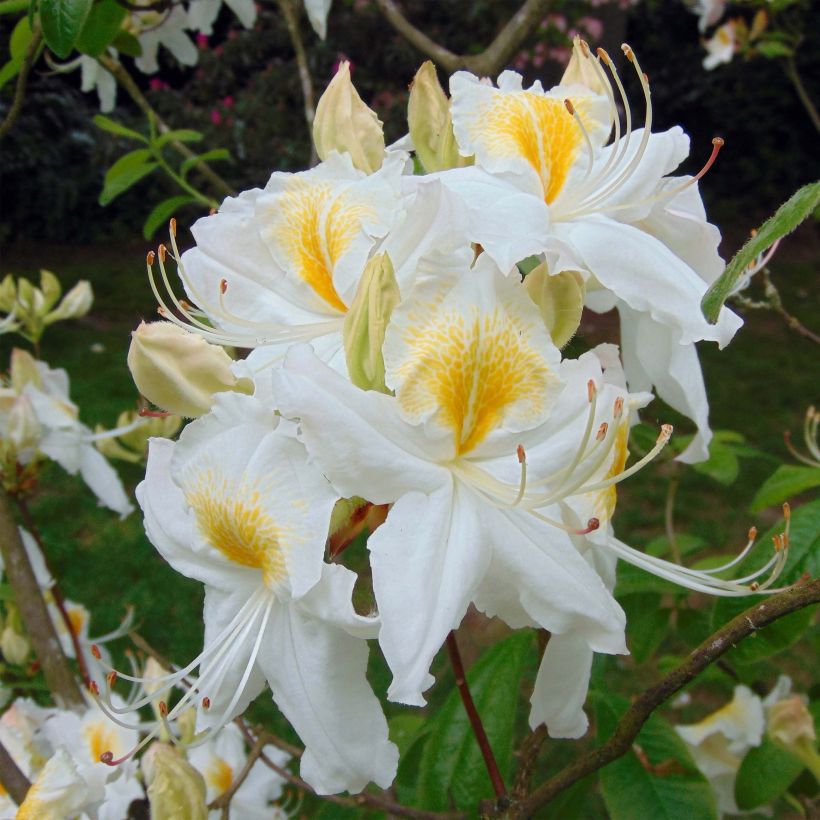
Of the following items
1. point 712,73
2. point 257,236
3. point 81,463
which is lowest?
point 712,73

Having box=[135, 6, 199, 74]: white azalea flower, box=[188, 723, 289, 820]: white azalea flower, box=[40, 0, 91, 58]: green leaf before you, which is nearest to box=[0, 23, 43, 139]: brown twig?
box=[40, 0, 91, 58]: green leaf

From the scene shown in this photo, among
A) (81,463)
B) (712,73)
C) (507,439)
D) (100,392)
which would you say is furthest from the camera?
(712,73)

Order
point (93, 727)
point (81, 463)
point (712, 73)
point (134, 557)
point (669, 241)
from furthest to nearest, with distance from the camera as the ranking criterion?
point (712, 73) → point (134, 557) → point (81, 463) → point (93, 727) → point (669, 241)

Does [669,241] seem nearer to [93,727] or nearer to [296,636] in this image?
[296,636]

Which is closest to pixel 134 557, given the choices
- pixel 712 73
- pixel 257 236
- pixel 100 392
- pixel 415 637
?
pixel 100 392

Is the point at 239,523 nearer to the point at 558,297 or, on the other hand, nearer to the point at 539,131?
the point at 558,297

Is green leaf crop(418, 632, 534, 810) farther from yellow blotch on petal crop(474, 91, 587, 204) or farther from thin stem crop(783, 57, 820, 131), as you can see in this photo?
thin stem crop(783, 57, 820, 131)

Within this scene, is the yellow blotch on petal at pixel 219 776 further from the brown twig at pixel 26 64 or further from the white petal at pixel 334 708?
the brown twig at pixel 26 64
